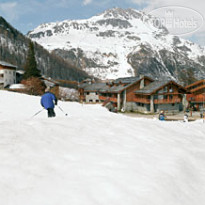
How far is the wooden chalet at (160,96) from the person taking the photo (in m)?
41.5

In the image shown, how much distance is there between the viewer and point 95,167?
3.66 meters

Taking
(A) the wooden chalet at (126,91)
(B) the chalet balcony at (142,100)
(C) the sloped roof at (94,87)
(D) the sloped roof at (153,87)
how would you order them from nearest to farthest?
(D) the sloped roof at (153,87) < (B) the chalet balcony at (142,100) < (A) the wooden chalet at (126,91) < (C) the sloped roof at (94,87)

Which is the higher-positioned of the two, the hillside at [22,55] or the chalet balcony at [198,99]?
the hillside at [22,55]

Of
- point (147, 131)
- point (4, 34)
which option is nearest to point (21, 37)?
point (4, 34)

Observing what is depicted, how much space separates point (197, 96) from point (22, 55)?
98.2 meters

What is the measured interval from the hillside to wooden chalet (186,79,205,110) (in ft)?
273

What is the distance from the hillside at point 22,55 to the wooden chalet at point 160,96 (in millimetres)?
77152

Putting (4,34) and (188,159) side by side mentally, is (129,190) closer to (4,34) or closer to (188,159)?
(188,159)

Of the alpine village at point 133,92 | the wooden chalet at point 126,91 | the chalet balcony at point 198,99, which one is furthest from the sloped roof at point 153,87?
the chalet balcony at point 198,99

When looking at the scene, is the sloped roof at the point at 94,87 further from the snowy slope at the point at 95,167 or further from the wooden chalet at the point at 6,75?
the snowy slope at the point at 95,167

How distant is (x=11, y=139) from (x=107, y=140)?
2.37 m

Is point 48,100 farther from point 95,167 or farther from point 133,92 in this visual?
point 133,92

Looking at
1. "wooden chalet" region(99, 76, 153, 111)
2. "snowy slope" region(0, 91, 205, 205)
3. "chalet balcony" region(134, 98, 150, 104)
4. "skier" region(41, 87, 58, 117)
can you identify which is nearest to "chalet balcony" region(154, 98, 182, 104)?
"chalet balcony" region(134, 98, 150, 104)

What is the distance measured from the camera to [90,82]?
60531 millimetres
